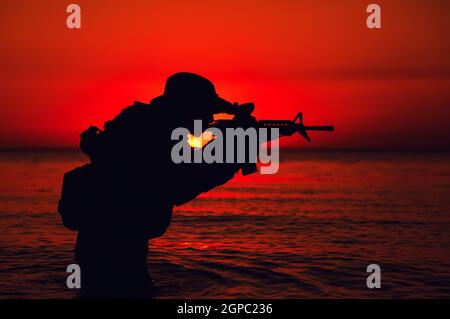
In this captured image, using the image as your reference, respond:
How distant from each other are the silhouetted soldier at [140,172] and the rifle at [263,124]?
9.0 inches

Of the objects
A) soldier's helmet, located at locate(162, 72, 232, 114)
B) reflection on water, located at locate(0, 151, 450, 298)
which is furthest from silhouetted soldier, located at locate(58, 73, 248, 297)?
reflection on water, located at locate(0, 151, 450, 298)

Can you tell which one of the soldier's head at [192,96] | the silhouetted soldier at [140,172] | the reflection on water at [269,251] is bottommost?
the reflection on water at [269,251]

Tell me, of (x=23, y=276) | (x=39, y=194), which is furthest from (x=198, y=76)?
(x=39, y=194)

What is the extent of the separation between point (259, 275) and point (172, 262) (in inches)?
111

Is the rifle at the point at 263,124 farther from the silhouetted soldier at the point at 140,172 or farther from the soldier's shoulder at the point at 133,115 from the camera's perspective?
the soldier's shoulder at the point at 133,115

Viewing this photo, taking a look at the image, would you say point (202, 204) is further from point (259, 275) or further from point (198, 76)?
point (198, 76)

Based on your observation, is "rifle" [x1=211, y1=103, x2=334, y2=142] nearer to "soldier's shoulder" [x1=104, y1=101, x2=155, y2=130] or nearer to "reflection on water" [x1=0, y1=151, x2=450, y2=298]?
"soldier's shoulder" [x1=104, y1=101, x2=155, y2=130]

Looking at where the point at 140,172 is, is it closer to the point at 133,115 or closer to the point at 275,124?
the point at 133,115

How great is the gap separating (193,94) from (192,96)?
4 centimetres

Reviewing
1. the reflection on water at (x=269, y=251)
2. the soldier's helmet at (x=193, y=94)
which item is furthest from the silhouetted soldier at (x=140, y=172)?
the reflection on water at (x=269, y=251)

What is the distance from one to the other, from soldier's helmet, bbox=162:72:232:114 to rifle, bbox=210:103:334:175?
0.21m

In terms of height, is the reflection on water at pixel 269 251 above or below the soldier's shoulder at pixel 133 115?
below

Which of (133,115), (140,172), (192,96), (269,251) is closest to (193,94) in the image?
(192,96)

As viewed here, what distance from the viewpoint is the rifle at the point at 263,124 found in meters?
9.70
